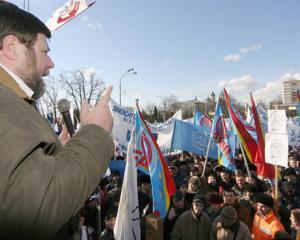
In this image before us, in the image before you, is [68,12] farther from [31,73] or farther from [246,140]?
[246,140]

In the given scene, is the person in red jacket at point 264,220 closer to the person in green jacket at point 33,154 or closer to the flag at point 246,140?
the flag at point 246,140

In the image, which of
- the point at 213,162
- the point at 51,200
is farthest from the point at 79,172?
the point at 213,162

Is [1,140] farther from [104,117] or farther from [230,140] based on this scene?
[230,140]

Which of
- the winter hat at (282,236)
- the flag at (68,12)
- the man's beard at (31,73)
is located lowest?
the winter hat at (282,236)

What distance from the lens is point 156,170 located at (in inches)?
235

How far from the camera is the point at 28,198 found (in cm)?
73

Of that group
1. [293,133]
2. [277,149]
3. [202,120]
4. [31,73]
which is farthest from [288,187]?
[293,133]

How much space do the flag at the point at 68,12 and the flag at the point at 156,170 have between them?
2.28 meters

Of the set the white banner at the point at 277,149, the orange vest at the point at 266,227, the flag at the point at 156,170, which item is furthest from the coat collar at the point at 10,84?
the white banner at the point at 277,149

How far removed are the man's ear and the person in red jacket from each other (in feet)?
15.7

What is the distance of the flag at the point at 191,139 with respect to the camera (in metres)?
10.5

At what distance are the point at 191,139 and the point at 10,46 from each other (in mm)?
9805

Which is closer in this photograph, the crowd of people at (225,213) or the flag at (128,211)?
the flag at (128,211)

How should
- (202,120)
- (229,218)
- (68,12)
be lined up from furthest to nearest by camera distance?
(202,120), (68,12), (229,218)
